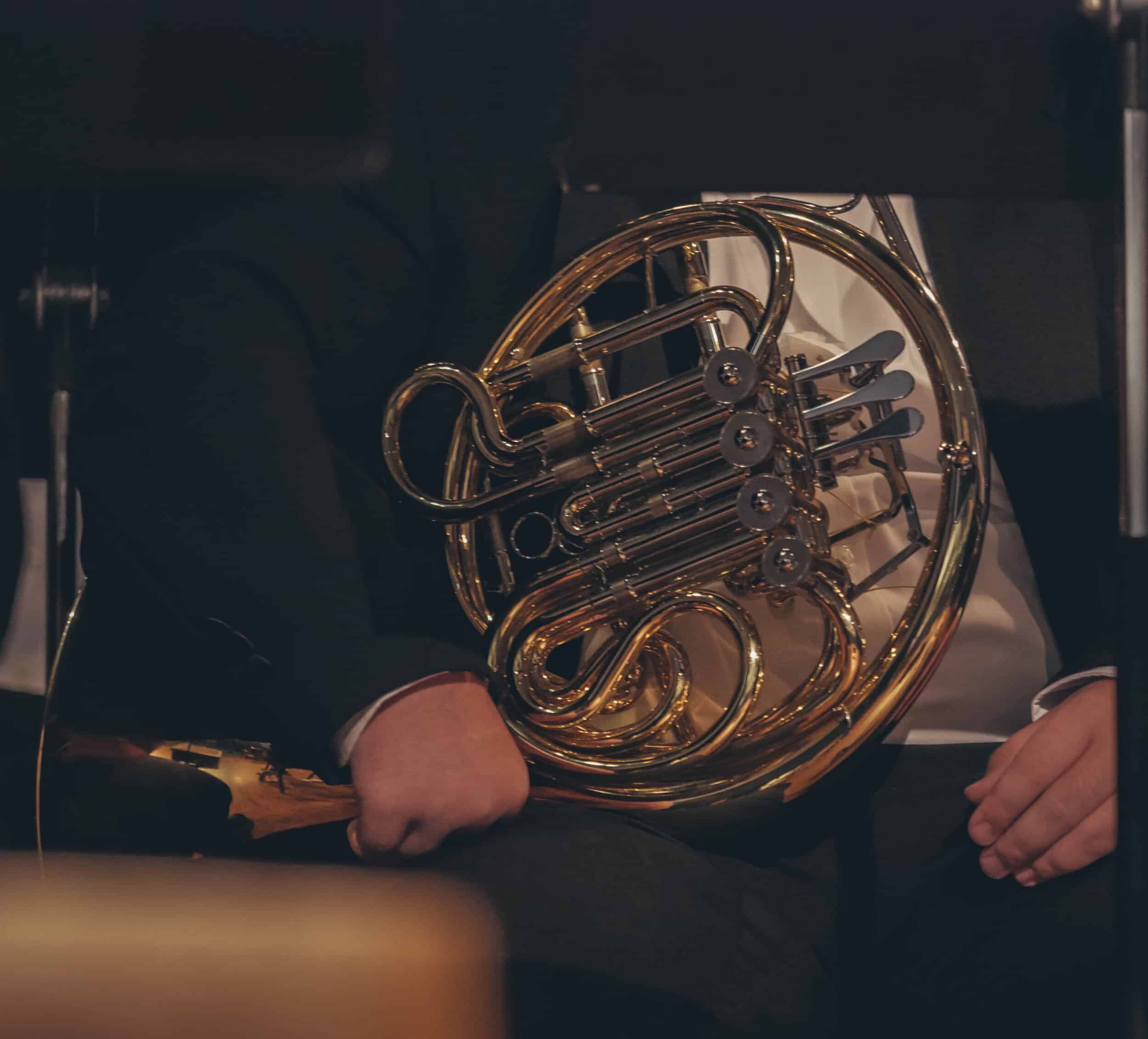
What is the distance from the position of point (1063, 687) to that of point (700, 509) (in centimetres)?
30

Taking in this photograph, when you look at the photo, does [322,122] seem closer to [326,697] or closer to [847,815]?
[326,697]

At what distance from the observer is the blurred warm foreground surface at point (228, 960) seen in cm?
33

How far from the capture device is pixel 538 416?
3.02ft

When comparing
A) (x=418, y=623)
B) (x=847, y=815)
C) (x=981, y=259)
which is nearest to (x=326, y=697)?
(x=418, y=623)

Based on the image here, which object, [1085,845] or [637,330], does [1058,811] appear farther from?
[637,330]

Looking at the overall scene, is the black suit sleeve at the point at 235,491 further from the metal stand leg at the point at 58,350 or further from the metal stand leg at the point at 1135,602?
the metal stand leg at the point at 1135,602

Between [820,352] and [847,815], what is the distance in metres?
0.38

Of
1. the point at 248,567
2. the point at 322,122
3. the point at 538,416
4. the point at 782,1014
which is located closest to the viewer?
the point at 322,122

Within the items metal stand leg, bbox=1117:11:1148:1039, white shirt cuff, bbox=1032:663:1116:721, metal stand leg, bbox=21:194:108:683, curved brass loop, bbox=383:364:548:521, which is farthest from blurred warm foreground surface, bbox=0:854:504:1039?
metal stand leg, bbox=21:194:108:683

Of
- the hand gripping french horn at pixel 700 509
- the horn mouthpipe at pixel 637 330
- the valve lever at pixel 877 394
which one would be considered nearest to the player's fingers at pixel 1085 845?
the hand gripping french horn at pixel 700 509

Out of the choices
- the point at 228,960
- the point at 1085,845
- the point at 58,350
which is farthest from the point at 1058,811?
the point at 58,350

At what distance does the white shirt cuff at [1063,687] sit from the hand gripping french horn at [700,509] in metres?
0.10

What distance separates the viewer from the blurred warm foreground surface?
329 millimetres

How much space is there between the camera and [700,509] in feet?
2.74
